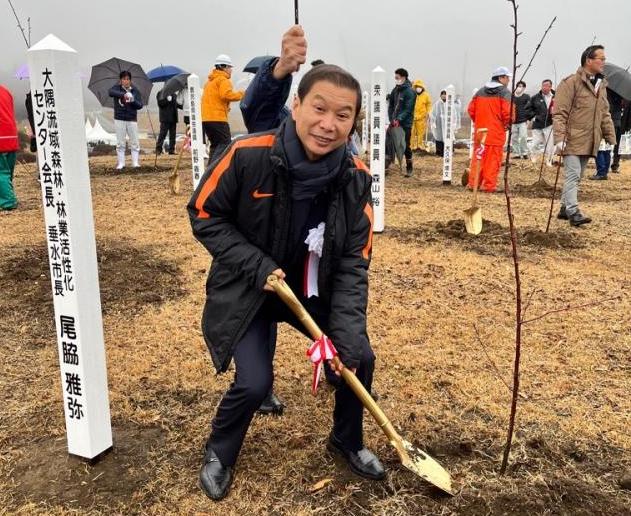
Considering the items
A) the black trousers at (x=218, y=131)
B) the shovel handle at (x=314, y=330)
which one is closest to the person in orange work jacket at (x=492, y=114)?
the black trousers at (x=218, y=131)

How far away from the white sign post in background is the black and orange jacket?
45 cm

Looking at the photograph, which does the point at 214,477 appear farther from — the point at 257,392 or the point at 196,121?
the point at 196,121

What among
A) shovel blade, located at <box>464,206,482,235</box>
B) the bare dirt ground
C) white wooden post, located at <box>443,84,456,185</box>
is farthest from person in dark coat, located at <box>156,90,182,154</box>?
shovel blade, located at <box>464,206,482,235</box>

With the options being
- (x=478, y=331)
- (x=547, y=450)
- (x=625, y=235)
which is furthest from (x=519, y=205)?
(x=547, y=450)

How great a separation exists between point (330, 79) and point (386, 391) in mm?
1855

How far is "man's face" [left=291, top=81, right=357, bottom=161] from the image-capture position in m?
2.09

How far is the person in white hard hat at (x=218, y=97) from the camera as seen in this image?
890 cm

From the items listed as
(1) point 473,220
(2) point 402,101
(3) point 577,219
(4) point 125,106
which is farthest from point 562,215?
(4) point 125,106

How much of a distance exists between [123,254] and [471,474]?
14.2ft

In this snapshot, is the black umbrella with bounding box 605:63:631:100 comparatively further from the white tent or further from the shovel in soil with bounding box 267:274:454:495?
the white tent

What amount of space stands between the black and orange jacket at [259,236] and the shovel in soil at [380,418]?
0.06m

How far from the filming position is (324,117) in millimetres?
2104

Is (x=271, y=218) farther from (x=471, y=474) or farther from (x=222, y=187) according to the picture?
(x=471, y=474)

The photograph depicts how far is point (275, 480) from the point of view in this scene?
2.49 m
